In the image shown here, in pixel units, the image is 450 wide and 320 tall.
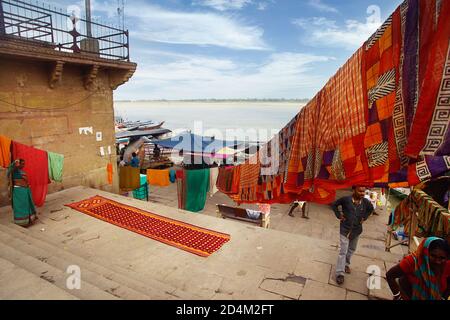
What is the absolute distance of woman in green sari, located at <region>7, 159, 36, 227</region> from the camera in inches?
239

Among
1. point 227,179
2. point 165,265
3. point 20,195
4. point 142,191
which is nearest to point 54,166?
point 20,195

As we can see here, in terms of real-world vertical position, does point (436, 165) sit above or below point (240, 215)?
above

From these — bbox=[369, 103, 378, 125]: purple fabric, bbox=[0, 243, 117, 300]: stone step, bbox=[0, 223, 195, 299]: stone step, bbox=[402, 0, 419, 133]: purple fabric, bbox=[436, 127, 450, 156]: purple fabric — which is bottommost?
bbox=[0, 223, 195, 299]: stone step

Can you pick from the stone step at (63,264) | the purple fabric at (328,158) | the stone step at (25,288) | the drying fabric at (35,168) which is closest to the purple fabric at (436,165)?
the purple fabric at (328,158)

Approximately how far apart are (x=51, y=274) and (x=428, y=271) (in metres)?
4.45

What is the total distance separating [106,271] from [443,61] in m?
4.70

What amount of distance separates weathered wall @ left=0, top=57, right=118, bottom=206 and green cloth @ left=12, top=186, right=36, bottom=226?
209 centimetres

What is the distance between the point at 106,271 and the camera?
4.31 m

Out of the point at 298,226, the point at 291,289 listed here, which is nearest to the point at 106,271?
the point at 291,289

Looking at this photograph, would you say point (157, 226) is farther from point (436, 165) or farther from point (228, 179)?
point (436, 165)

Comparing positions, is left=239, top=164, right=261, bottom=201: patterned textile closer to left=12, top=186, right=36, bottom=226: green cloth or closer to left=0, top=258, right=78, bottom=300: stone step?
left=0, top=258, right=78, bottom=300: stone step

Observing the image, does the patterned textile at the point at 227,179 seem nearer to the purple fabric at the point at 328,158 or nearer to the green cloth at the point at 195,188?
the purple fabric at the point at 328,158

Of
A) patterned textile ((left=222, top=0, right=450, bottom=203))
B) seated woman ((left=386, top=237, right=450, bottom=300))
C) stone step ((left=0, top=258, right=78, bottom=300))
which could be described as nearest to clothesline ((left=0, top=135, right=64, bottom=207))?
stone step ((left=0, top=258, right=78, bottom=300))

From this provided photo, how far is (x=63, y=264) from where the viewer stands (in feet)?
14.5
